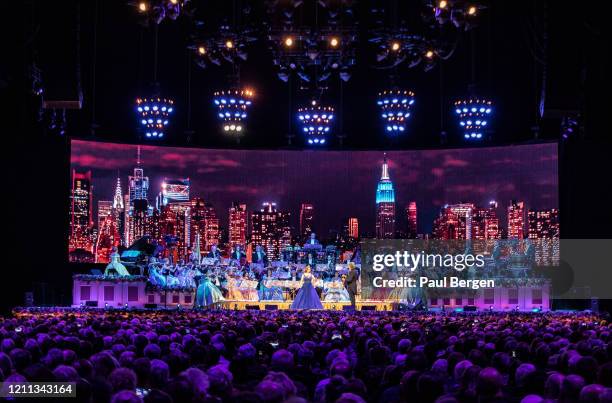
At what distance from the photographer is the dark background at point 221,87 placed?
1938 centimetres

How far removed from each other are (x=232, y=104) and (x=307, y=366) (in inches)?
752

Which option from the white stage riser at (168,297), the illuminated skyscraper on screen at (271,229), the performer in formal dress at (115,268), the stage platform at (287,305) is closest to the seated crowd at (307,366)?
the stage platform at (287,305)

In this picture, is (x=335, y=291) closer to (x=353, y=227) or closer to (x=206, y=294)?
(x=206, y=294)

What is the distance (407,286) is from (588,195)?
6.18 metres

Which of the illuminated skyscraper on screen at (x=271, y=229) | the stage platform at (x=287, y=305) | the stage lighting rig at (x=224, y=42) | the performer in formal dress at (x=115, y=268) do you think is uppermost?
the stage lighting rig at (x=224, y=42)

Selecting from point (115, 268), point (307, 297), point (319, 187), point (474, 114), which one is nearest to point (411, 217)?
point (319, 187)

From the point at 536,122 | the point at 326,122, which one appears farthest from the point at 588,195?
the point at 326,122

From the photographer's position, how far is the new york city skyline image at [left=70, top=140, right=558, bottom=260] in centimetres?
3028

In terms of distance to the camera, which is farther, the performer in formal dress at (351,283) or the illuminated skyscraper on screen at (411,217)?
the illuminated skyscraper on screen at (411,217)

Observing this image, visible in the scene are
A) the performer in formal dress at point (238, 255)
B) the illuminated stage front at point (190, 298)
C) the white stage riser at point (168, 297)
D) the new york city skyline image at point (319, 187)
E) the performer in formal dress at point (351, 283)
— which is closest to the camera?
the performer in formal dress at point (351, 283)

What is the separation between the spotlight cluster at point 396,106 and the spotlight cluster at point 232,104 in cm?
418

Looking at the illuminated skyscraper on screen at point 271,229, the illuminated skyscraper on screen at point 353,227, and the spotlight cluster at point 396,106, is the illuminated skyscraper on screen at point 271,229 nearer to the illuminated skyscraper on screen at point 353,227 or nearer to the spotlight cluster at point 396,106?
the illuminated skyscraper on screen at point 353,227

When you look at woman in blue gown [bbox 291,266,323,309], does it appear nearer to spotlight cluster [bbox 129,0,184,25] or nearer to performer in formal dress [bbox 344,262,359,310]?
performer in formal dress [bbox 344,262,359,310]

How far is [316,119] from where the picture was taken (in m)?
27.9
